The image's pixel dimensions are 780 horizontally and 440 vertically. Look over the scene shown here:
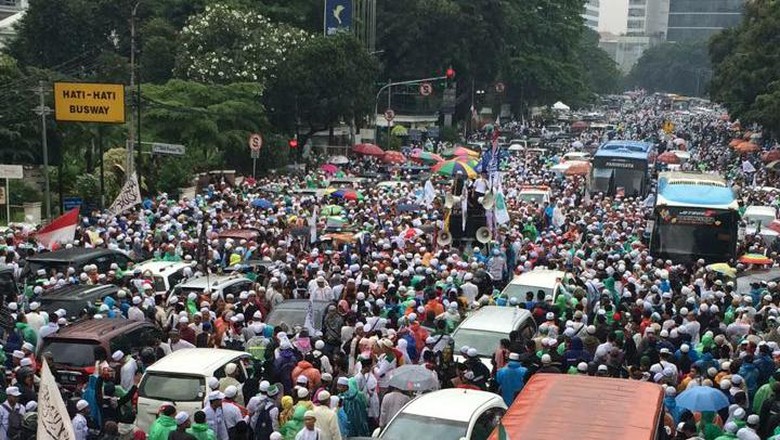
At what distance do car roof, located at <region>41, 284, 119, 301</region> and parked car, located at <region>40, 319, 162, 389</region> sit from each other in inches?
88.5

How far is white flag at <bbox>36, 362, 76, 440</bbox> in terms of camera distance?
7.31 m

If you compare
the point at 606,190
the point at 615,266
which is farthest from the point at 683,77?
the point at 615,266

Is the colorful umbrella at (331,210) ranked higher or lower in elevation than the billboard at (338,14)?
lower

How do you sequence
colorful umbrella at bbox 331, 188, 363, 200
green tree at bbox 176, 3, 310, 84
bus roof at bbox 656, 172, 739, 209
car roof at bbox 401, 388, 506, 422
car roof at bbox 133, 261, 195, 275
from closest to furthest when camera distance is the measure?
1. car roof at bbox 401, 388, 506, 422
2. car roof at bbox 133, 261, 195, 275
3. bus roof at bbox 656, 172, 739, 209
4. colorful umbrella at bbox 331, 188, 363, 200
5. green tree at bbox 176, 3, 310, 84

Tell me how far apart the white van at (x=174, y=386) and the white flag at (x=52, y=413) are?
164 inches

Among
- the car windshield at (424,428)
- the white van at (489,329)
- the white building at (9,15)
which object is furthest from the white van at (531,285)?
the white building at (9,15)

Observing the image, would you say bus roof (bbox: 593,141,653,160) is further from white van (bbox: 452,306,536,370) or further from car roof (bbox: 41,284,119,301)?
car roof (bbox: 41,284,119,301)

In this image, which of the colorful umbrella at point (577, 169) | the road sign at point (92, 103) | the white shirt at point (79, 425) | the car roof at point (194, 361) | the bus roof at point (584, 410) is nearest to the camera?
the bus roof at point (584, 410)

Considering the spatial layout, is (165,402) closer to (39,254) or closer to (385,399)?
(385,399)

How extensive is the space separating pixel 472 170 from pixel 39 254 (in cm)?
1687

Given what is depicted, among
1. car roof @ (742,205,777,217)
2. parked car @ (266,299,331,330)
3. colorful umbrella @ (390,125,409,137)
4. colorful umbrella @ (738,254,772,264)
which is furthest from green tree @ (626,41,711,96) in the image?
parked car @ (266,299,331,330)

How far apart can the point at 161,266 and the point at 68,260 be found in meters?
1.51

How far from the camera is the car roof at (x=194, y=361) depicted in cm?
1196

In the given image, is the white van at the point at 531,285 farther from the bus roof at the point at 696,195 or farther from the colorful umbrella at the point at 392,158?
the colorful umbrella at the point at 392,158
